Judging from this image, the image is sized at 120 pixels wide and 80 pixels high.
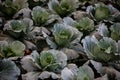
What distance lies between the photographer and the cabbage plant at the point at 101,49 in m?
2.07

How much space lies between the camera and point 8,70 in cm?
192

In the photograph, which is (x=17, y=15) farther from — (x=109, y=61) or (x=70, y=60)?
(x=109, y=61)

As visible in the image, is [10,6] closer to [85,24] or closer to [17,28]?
[17,28]

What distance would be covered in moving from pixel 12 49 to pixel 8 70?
8.2 inches

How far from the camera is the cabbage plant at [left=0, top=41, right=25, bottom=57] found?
6.79ft

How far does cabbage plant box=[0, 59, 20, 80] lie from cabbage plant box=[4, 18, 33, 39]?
373mm

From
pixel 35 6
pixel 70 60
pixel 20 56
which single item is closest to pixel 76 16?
pixel 35 6

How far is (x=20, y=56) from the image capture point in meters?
2.07

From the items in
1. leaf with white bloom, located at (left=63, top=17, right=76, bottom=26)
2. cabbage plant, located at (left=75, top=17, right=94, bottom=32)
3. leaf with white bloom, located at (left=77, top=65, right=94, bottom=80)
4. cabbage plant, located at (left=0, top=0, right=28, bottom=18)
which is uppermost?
cabbage plant, located at (left=0, top=0, right=28, bottom=18)

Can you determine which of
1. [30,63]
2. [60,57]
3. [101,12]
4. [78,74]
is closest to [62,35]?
[60,57]

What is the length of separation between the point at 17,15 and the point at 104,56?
0.83 meters

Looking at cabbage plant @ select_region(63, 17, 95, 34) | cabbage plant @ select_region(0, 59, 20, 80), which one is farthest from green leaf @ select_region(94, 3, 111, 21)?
cabbage plant @ select_region(0, 59, 20, 80)

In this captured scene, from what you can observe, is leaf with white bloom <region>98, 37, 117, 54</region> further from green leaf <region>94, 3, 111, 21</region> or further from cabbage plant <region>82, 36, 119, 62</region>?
green leaf <region>94, 3, 111, 21</region>

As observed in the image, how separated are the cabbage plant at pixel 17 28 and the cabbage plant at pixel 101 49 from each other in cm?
45
